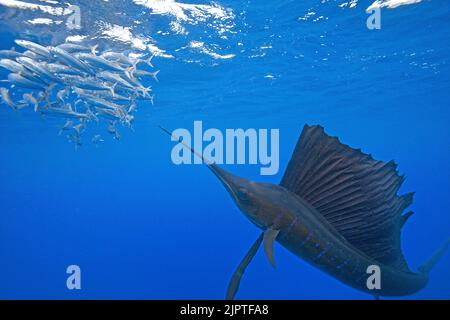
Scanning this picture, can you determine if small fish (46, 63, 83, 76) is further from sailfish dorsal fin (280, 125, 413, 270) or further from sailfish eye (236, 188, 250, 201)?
sailfish dorsal fin (280, 125, 413, 270)

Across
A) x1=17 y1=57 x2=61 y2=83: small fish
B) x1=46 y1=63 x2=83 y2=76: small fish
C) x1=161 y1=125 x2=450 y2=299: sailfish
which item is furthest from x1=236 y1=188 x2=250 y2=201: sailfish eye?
x1=46 y1=63 x2=83 y2=76: small fish

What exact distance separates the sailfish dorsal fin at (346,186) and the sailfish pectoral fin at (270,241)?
14.4 inches

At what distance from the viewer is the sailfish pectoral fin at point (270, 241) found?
2480 mm

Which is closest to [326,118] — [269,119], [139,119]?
[269,119]

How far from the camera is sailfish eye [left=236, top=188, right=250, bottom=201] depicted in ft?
8.47

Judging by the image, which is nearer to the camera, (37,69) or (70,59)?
(70,59)

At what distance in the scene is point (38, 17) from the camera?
9.99m

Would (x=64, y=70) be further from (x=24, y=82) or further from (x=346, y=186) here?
(x=346, y=186)

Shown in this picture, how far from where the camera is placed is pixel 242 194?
2.60m

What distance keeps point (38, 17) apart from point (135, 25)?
2.66m

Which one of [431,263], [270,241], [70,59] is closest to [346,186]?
[270,241]

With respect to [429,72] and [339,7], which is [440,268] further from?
[339,7]

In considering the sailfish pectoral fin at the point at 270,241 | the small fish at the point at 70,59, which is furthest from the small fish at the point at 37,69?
the sailfish pectoral fin at the point at 270,241

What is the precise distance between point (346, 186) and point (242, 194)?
0.79 meters
